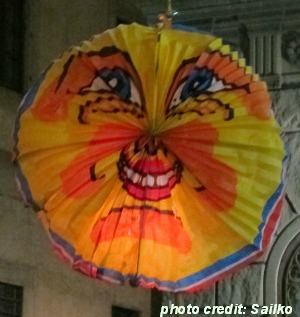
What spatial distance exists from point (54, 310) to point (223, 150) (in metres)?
2.22

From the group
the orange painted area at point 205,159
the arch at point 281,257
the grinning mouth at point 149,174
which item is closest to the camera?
the orange painted area at point 205,159

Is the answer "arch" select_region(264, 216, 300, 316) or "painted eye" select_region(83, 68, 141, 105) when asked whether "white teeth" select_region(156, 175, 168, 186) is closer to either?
"painted eye" select_region(83, 68, 141, 105)

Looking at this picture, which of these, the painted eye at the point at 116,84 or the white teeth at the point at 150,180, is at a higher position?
the painted eye at the point at 116,84

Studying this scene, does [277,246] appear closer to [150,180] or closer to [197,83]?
[150,180]

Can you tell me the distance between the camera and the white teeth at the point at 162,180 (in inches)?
155

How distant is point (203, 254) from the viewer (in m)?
3.86

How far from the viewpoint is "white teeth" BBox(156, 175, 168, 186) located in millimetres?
3928

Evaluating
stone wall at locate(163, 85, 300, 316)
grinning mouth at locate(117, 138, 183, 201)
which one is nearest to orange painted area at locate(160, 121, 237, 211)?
grinning mouth at locate(117, 138, 183, 201)

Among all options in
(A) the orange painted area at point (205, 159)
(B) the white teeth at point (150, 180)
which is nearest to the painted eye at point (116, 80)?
(A) the orange painted area at point (205, 159)

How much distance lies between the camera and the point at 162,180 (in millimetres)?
3932

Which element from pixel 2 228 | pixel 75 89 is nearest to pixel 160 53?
pixel 75 89

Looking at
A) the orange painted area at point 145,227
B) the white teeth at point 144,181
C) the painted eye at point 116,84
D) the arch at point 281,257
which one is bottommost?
the arch at point 281,257

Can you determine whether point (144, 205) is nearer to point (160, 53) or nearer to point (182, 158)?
point (182, 158)

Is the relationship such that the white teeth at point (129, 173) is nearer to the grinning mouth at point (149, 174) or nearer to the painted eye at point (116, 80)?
the grinning mouth at point (149, 174)
